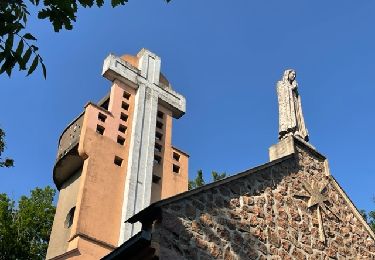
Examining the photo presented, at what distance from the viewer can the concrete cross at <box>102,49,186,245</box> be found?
17547 mm

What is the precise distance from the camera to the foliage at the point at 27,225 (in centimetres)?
2608

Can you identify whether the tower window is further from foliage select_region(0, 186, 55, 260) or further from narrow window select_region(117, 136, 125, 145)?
foliage select_region(0, 186, 55, 260)

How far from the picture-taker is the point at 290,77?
12352mm

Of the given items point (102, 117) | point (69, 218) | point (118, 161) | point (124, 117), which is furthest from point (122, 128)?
point (69, 218)

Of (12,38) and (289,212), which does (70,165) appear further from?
(12,38)

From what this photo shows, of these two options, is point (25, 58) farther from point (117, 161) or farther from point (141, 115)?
point (141, 115)

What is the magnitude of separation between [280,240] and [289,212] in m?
0.82

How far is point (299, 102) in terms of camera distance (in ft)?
39.5

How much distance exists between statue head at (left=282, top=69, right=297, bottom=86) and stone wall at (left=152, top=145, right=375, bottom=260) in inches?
80.9

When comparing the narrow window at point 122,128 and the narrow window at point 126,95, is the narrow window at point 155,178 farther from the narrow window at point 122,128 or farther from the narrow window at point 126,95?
the narrow window at point 126,95

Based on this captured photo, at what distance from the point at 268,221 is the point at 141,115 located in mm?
11889

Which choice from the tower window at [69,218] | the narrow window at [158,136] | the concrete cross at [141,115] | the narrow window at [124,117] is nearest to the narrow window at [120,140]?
the concrete cross at [141,115]

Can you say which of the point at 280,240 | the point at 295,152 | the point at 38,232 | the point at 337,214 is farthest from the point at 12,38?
the point at 38,232

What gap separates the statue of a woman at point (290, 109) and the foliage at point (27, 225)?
1885 cm
